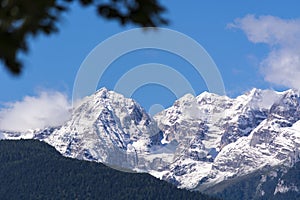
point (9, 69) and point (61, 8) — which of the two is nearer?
point (9, 69)

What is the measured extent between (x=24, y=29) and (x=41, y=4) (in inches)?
16.9

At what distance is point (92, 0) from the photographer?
10102 mm

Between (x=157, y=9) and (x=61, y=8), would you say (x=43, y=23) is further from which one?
(x=157, y=9)

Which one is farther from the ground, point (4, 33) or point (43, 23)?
point (43, 23)

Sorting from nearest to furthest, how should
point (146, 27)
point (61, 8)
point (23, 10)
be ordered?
1. point (23, 10)
2. point (146, 27)
3. point (61, 8)

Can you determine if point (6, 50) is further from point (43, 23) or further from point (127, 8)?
point (127, 8)

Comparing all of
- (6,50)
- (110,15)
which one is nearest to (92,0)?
(110,15)

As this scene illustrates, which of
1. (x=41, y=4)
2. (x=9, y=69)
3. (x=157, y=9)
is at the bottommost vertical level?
(x=9, y=69)

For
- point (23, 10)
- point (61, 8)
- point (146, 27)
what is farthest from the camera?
point (61, 8)

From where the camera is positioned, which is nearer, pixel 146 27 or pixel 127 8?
pixel 146 27

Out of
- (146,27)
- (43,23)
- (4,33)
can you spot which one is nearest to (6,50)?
(4,33)

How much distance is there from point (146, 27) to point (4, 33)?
166 centimetres

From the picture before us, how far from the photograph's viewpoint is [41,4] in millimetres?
8773

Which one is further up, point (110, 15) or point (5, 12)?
point (110, 15)
